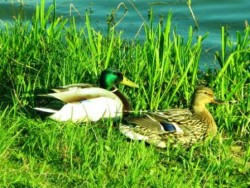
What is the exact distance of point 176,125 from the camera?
6148 millimetres

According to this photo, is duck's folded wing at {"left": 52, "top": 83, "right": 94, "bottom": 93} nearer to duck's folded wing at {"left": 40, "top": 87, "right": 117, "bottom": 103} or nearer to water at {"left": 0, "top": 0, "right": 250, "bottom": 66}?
duck's folded wing at {"left": 40, "top": 87, "right": 117, "bottom": 103}

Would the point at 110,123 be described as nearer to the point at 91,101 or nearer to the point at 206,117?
the point at 91,101

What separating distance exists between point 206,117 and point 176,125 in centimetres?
28

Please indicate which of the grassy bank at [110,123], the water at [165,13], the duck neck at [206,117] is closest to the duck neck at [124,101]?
the grassy bank at [110,123]

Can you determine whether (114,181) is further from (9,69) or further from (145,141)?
(9,69)

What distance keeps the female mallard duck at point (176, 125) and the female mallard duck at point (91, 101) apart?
40 cm

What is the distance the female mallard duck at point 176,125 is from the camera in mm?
6000

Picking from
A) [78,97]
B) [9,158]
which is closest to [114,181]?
[9,158]

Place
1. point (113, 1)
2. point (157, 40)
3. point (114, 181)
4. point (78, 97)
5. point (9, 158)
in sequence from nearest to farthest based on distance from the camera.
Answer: point (114, 181) < point (9, 158) < point (78, 97) < point (157, 40) < point (113, 1)

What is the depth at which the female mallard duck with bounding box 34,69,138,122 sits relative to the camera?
249 inches

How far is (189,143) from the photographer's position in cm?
608

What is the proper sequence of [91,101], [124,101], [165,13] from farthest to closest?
[165,13] < [124,101] < [91,101]

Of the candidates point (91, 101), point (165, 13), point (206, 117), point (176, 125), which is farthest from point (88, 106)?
point (165, 13)

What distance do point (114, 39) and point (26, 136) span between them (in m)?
1.96
